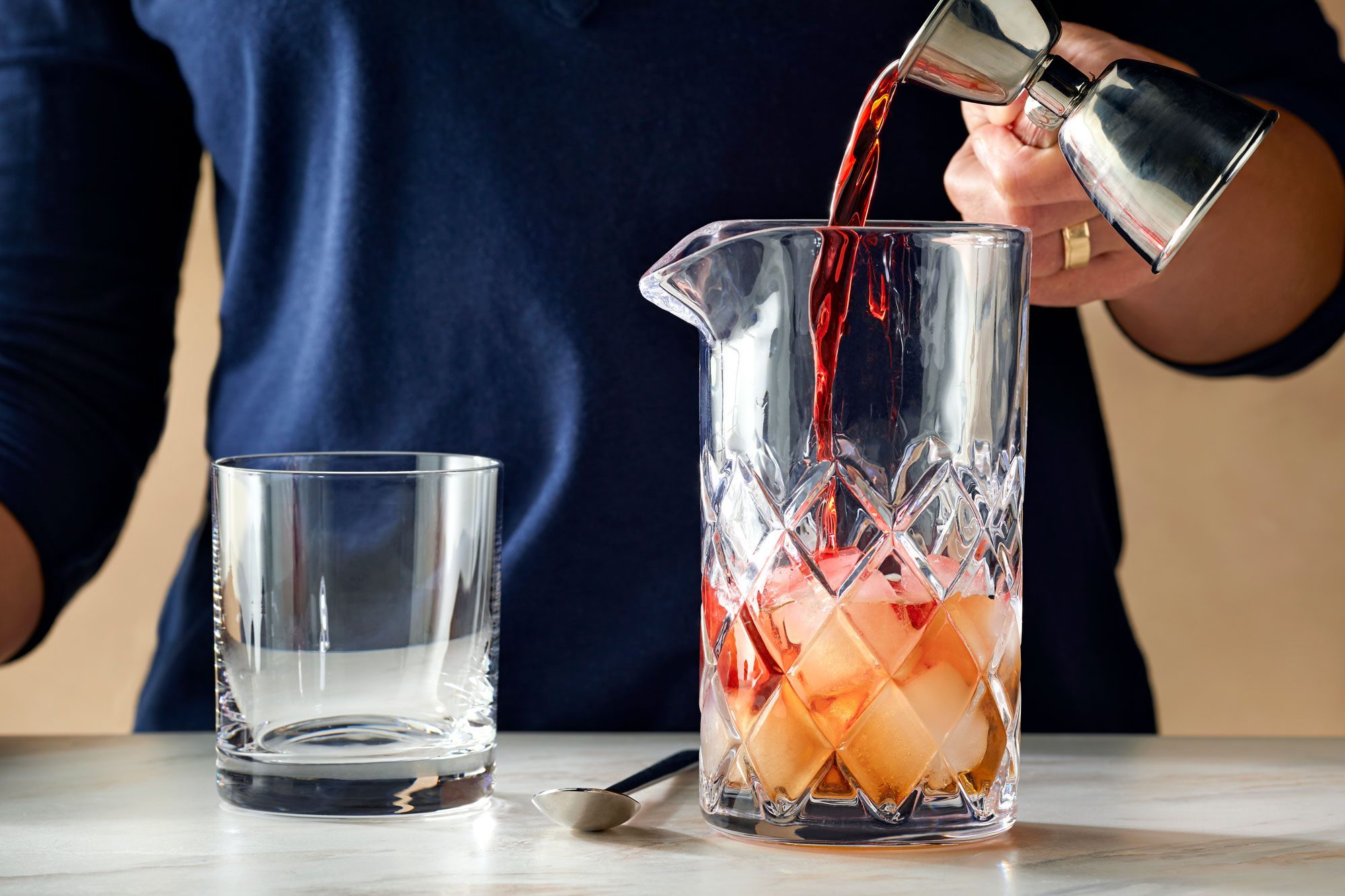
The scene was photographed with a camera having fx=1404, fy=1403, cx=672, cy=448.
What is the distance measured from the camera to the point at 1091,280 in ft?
2.23

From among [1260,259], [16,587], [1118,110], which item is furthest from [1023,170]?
[16,587]

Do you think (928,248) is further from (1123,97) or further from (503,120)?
(503,120)

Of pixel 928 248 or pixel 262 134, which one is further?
pixel 262 134

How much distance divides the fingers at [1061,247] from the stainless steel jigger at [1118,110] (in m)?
0.19

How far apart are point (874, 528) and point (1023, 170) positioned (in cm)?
20

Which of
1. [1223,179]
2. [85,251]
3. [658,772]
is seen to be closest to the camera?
[1223,179]

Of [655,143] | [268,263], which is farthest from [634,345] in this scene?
[268,263]

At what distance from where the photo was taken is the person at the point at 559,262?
800mm

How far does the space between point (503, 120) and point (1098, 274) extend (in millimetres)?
354

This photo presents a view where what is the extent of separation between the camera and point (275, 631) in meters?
0.52

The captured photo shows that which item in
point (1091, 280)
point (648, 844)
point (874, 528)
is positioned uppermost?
point (1091, 280)

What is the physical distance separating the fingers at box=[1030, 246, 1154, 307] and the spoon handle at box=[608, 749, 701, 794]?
27 centimetres

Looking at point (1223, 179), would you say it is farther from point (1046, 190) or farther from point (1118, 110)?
point (1046, 190)

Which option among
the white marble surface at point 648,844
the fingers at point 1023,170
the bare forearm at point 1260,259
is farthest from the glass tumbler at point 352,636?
the bare forearm at point 1260,259
